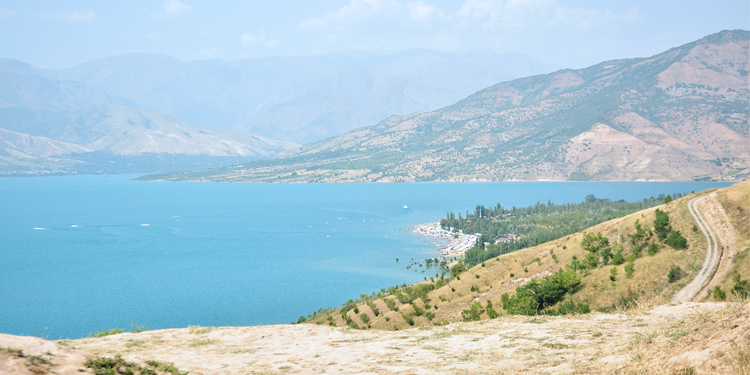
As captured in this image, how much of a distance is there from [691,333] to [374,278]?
120218mm

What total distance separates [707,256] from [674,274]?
13.8 feet

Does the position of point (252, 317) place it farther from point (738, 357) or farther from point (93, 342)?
point (738, 357)

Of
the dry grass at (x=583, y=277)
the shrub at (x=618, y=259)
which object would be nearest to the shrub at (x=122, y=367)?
the dry grass at (x=583, y=277)

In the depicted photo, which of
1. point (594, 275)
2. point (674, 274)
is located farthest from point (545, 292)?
point (674, 274)

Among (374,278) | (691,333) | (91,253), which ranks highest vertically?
(691,333)

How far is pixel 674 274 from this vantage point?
4744 cm

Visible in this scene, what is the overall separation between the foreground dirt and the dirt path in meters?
14.3

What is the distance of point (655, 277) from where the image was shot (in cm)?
4825

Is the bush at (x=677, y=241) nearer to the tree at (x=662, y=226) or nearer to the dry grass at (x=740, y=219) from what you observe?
the tree at (x=662, y=226)

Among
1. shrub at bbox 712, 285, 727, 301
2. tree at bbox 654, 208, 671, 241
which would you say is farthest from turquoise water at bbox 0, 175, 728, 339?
shrub at bbox 712, 285, 727, 301

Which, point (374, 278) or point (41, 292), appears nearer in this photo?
point (41, 292)

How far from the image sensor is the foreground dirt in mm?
15992

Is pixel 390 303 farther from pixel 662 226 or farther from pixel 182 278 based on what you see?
pixel 182 278

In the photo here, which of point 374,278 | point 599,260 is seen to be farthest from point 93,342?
point 374,278
